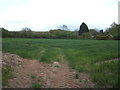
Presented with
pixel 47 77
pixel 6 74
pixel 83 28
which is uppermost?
pixel 83 28

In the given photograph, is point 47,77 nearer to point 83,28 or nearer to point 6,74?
point 6,74

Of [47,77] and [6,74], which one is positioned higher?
[6,74]

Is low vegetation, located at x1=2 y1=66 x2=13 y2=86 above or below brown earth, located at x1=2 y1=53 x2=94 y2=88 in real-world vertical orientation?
above

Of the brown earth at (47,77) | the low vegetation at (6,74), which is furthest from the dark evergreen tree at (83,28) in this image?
the low vegetation at (6,74)

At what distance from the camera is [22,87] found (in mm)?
6074

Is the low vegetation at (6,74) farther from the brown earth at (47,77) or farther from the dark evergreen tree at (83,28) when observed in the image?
the dark evergreen tree at (83,28)

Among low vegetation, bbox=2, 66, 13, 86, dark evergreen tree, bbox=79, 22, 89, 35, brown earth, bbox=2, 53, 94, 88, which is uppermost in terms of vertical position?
dark evergreen tree, bbox=79, 22, 89, 35

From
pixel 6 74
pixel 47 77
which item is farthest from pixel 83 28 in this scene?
pixel 6 74

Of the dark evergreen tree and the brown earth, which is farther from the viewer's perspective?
the dark evergreen tree

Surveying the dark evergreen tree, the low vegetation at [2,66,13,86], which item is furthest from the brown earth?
the dark evergreen tree

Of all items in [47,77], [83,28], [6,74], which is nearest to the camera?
[6,74]

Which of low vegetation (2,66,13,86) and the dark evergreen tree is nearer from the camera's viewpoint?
low vegetation (2,66,13,86)

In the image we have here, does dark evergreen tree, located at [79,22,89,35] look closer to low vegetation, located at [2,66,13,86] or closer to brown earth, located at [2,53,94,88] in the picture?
brown earth, located at [2,53,94,88]

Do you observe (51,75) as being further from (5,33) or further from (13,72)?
(5,33)
